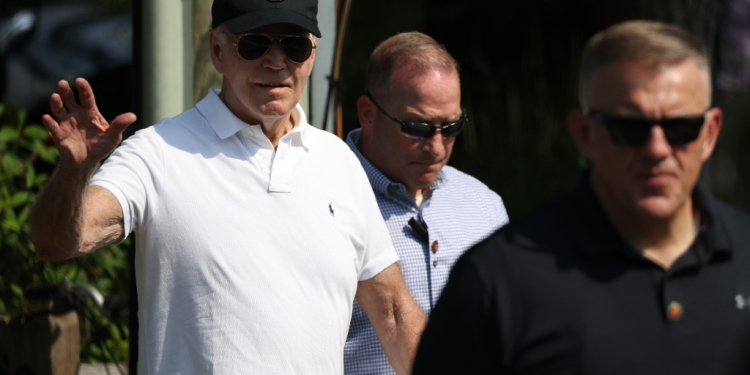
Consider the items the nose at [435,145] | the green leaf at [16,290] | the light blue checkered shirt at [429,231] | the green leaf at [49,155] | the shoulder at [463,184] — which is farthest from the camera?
the green leaf at [49,155]

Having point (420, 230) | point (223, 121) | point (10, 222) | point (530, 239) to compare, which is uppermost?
point (530, 239)

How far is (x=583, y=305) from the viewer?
5.54 ft

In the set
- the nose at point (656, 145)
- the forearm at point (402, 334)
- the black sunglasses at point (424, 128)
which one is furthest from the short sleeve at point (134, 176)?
the nose at point (656, 145)

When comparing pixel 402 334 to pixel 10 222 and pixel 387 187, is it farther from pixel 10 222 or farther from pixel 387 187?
pixel 10 222

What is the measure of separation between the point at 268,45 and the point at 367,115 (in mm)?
836

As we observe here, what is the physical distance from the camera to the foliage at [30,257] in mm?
3912

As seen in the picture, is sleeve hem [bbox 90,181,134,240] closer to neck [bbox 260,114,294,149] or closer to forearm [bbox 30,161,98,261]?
forearm [bbox 30,161,98,261]

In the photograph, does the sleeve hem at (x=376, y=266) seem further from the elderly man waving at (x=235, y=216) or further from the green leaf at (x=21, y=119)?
the green leaf at (x=21, y=119)

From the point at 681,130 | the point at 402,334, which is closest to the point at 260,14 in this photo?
the point at 402,334

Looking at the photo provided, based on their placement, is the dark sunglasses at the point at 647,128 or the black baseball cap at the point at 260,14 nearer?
the dark sunglasses at the point at 647,128

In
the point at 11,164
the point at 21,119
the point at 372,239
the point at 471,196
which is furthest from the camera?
the point at 21,119

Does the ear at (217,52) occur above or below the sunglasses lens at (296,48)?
below

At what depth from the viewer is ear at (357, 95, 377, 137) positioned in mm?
3500

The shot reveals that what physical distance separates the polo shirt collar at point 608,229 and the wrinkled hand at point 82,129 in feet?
3.51
